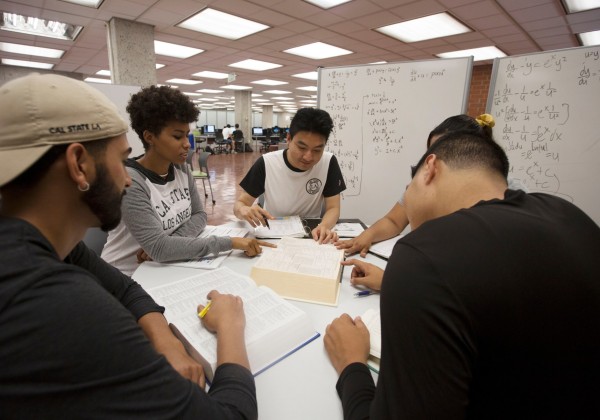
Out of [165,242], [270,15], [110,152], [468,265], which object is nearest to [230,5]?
[270,15]

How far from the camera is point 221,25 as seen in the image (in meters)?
4.61

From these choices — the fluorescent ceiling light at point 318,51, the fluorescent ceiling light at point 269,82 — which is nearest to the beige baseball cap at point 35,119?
the fluorescent ceiling light at point 318,51

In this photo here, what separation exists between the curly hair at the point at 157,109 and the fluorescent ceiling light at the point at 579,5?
177 inches

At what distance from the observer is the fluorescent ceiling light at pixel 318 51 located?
18.2 feet

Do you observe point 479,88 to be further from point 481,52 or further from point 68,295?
point 68,295

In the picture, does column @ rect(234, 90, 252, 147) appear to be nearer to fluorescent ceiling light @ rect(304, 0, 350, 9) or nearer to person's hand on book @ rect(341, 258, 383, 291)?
fluorescent ceiling light @ rect(304, 0, 350, 9)

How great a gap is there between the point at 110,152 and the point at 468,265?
700mm

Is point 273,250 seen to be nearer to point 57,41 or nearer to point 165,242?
point 165,242

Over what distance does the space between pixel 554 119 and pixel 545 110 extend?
0.09 meters

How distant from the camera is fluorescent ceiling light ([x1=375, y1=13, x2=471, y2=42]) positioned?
13.6 feet

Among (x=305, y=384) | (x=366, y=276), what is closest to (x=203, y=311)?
(x=305, y=384)

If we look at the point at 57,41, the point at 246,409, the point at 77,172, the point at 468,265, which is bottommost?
the point at 246,409

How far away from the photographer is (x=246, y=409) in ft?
1.87

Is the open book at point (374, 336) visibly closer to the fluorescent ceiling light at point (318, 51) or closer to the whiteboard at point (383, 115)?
the whiteboard at point (383, 115)
